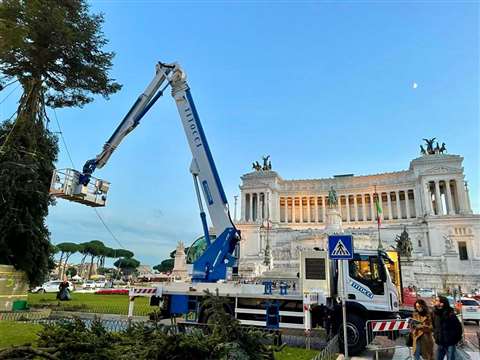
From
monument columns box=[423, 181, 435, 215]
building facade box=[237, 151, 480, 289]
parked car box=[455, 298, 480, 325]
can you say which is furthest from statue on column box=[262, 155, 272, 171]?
parked car box=[455, 298, 480, 325]

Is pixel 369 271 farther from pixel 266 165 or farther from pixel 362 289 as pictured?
pixel 266 165

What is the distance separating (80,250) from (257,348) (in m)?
94.9

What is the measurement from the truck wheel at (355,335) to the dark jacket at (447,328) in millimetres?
2481

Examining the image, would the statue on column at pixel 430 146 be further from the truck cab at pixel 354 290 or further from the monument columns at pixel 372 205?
the truck cab at pixel 354 290

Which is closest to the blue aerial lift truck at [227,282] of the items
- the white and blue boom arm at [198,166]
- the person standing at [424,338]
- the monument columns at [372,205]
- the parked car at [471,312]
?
the white and blue boom arm at [198,166]

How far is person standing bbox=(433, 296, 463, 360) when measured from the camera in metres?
7.42

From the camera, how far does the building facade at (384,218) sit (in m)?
47.8

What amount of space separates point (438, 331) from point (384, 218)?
80.2 meters

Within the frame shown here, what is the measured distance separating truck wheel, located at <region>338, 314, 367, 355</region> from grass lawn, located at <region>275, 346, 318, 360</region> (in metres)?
1.07

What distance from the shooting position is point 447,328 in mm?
7508

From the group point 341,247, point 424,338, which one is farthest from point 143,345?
point 424,338

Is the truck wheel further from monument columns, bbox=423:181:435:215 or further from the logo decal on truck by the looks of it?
monument columns, bbox=423:181:435:215

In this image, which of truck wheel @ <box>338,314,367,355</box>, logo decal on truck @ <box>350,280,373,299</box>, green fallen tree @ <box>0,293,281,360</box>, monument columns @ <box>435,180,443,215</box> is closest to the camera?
Result: green fallen tree @ <box>0,293,281,360</box>

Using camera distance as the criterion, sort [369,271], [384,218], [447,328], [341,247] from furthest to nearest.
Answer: [384,218] → [369,271] → [341,247] → [447,328]
